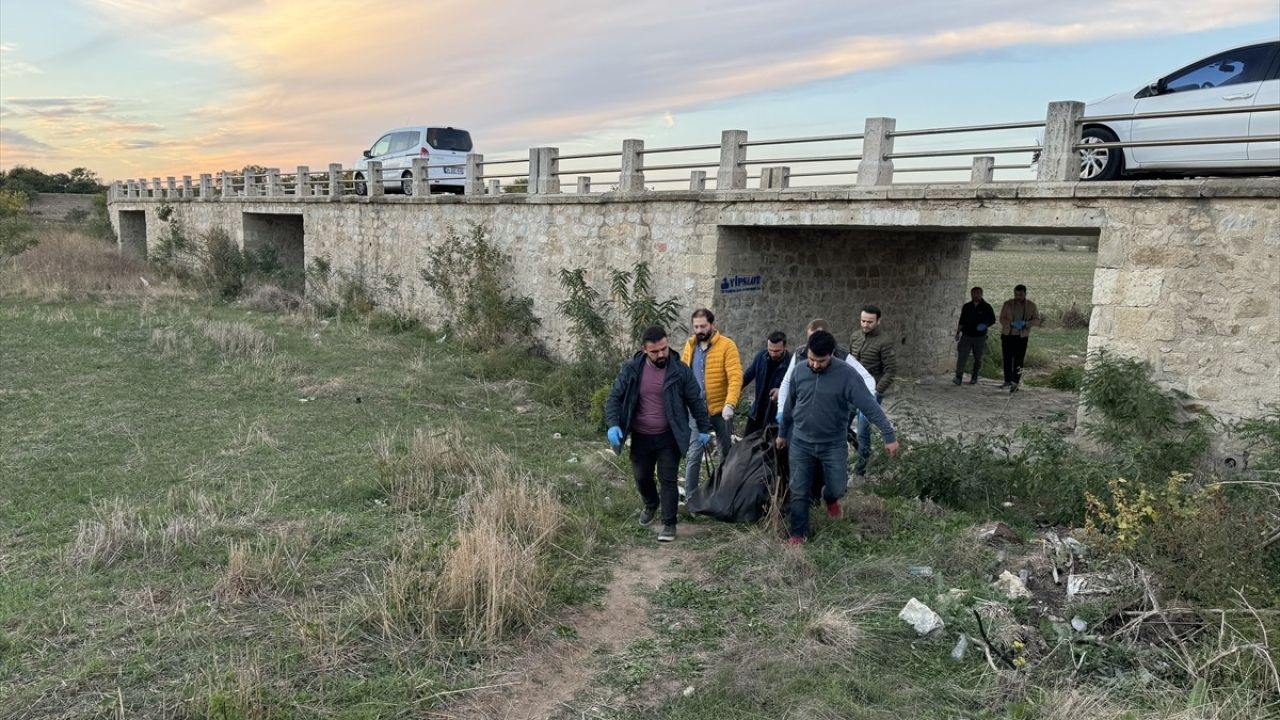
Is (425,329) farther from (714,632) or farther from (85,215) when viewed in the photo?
(85,215)

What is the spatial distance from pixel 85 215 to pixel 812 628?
A: 55.3 meters

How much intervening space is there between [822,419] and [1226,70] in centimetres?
613

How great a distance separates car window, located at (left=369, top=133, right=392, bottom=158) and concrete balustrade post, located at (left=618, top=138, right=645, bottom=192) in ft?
34.1

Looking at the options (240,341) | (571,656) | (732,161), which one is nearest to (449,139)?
(240,341)

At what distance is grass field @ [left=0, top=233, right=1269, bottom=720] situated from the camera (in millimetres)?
4078

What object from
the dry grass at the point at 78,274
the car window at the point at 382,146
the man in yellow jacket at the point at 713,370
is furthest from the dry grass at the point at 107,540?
the dry grass at the point at 78,274

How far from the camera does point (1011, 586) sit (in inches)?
204

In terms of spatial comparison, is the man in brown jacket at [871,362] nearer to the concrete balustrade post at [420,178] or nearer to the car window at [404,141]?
the concrete balustrade post at [420,178]

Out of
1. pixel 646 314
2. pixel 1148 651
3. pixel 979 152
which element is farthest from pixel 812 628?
pixel 646 314

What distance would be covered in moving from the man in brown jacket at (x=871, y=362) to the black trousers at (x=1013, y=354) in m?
5.74

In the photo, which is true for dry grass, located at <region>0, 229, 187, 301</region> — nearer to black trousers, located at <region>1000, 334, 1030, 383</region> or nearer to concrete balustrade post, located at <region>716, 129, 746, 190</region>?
concrete balustrade post, located at <region>716, 129, 746, 190</region>

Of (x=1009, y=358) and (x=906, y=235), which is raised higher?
(x=906, y=235)

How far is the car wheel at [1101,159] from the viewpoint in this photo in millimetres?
8898

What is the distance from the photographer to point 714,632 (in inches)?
192
